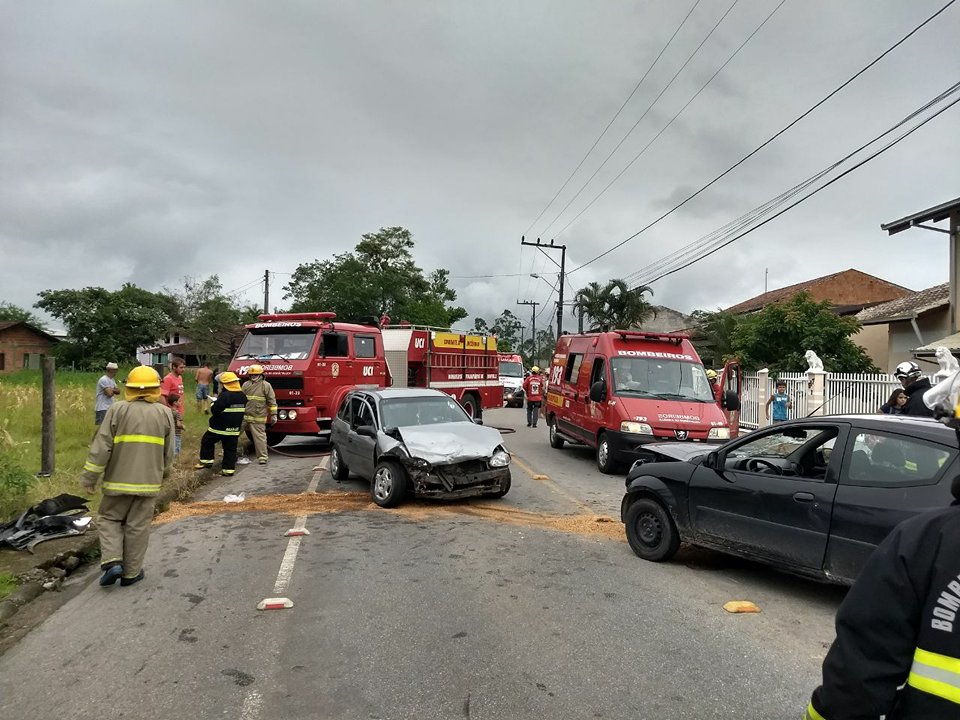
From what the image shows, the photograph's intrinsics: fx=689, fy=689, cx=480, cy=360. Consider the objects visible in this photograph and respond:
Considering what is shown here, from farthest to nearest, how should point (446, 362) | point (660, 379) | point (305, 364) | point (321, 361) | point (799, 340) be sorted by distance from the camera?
point (799, 340), point (446, 362), point (321, 361), point (305, 364), point (660, 379)

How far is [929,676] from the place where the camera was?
1.46 meters

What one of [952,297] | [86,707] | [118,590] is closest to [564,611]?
[86,707]

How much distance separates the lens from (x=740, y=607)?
499 centimetres

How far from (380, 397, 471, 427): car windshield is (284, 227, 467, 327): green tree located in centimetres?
2948

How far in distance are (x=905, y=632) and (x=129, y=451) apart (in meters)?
5.58

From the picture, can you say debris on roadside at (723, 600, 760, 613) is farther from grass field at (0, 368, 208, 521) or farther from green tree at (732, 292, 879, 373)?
green tree at (732, 292, 879, 373)

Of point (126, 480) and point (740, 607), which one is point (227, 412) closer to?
point (126, 480)

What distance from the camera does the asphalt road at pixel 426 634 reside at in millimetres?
3602

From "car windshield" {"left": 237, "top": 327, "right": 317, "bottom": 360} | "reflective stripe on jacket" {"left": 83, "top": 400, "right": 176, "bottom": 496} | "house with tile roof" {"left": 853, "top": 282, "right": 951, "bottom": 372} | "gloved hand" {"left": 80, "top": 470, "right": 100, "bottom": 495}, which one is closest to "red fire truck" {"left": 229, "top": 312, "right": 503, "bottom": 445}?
"car windshield" {"left": 237, "top": 327, "right": 317, "bottom": 360}

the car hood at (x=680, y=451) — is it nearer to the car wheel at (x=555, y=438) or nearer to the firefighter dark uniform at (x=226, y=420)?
the firefighter dark uniform at (x=226, y=420)

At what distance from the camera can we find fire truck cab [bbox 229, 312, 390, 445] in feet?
44.2

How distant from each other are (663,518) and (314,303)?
43.0m

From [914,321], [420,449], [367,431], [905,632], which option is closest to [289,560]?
[420,449]

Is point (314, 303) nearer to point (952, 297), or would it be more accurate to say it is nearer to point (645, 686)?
point (952, 297)
